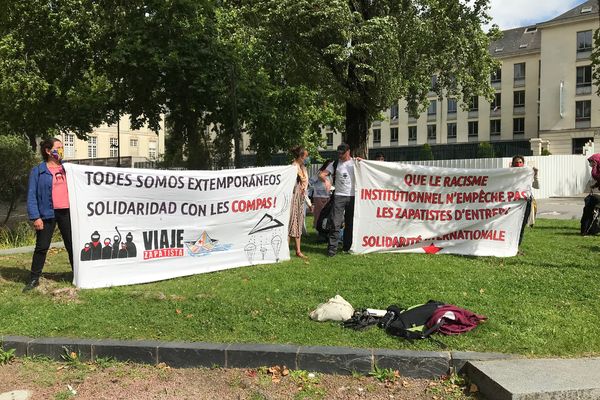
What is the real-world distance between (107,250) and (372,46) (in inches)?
370

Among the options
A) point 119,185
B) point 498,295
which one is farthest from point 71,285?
point 498,295

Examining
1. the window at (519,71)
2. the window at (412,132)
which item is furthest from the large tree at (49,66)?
the window at (412,132)

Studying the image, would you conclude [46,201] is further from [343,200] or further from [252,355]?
[343,200]

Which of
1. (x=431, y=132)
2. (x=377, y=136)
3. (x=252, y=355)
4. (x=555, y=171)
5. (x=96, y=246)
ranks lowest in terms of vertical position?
(x=252, y=355)

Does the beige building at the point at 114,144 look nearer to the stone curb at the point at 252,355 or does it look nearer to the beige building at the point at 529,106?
the beige building at the point at 529,106

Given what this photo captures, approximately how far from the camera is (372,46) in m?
13.8

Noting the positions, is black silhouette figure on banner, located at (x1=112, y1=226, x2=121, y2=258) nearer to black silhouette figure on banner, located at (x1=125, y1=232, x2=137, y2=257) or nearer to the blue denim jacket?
black silhouette figure on banner, located at (x1=125, y1=232, x2=137, y2=257)

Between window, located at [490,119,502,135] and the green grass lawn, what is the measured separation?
64012 mm

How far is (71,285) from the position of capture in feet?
22.4

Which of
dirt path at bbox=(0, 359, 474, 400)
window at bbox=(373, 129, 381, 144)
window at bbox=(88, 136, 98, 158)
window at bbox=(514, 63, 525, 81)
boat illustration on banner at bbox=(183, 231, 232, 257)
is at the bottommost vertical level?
dirt path at bbox=(0, 359, 474, 400)

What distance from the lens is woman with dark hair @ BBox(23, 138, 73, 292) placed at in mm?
6727

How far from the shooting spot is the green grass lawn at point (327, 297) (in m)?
4.82

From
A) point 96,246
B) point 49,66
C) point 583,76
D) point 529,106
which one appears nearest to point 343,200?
point 96,246

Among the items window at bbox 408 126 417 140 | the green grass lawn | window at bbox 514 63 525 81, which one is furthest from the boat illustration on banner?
window at bbox 408 126 417 140
